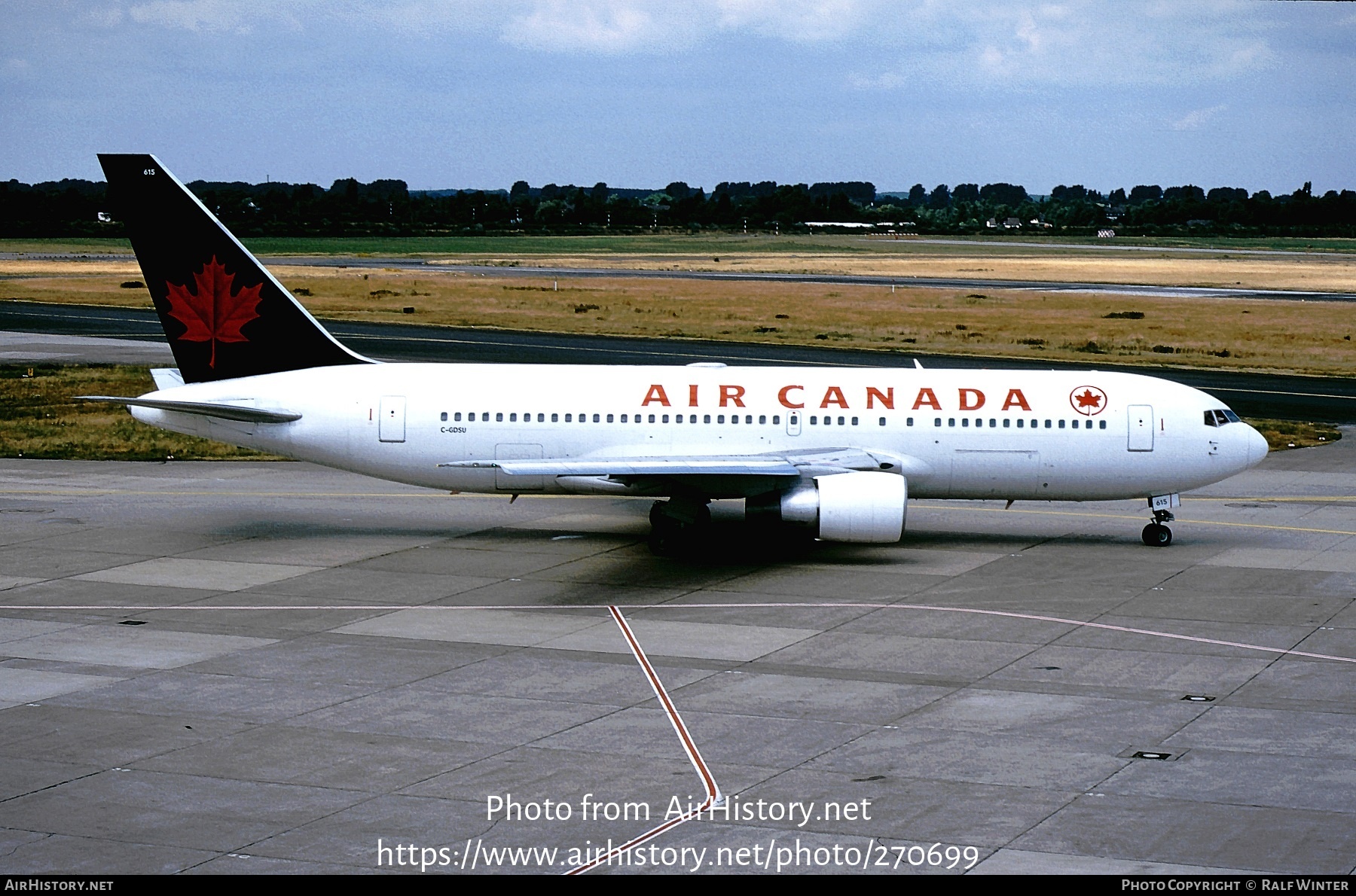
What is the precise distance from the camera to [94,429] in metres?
53.2

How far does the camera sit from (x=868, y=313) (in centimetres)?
10000

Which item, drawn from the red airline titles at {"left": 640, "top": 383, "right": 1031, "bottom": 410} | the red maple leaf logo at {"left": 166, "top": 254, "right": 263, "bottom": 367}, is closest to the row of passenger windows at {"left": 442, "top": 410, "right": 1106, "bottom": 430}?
the red airline titles at {"left": 640, "top": 383, "right": 1031, "bottom": 410}

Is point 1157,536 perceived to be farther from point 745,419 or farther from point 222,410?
point 222,410

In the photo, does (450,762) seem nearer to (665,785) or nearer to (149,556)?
(665,785)

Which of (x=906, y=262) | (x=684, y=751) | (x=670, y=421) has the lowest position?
(x=684, y=751)

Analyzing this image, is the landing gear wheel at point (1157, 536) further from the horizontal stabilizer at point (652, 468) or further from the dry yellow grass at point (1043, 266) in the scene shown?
the dry yellow grass at point (1043, 266)

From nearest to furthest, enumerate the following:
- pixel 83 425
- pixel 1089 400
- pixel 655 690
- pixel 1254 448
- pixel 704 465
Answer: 1. pixel 655 690
2. pixel 704 465
3. pixel 1089 400
4. pixel 1254 448
5. pixel 83 425

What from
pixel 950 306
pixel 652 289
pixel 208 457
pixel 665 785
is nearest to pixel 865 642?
pixel 665 785

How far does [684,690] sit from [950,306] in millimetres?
84088

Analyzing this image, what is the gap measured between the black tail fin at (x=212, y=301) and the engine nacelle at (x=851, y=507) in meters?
12.6

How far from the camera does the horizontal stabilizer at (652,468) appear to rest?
32969mm

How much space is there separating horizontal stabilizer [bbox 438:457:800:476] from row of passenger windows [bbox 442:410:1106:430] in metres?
1.29

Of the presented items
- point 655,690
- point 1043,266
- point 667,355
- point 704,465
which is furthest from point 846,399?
A: point 1043,266

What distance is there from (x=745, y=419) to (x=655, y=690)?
42.2 ft
